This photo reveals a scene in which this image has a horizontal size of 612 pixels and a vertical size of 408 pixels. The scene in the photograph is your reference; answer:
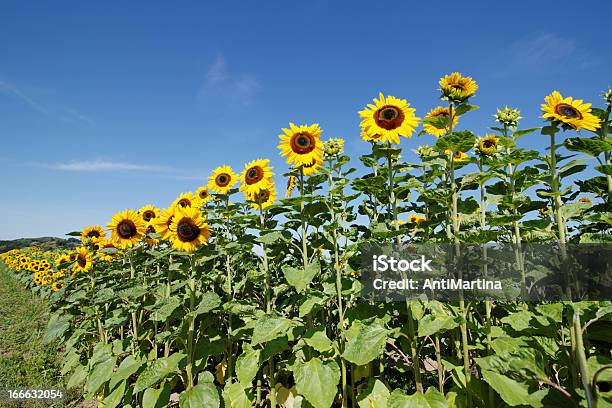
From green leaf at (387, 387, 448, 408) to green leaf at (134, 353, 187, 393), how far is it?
2.17 metres

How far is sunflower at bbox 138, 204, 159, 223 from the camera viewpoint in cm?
570

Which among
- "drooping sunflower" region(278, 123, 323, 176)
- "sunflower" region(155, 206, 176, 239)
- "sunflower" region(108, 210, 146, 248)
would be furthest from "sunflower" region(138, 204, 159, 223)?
"drooping sunflower" region(278, 123, 323, 176)

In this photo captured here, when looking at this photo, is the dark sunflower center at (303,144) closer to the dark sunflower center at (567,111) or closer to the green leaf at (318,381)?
the green leaf at (318,381)

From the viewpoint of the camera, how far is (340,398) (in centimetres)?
408

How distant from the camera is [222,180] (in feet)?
16.7

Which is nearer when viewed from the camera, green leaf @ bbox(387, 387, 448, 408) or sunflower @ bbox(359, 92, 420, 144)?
green leaf @ bbox(387, 387, 448, 408)

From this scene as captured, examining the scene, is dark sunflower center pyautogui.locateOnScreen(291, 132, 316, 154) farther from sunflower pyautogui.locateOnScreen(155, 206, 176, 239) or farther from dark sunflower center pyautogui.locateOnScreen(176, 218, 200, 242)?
sunflower pyautogui.locateOnScreen(155, 206, 176, 239)

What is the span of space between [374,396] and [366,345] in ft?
2.12

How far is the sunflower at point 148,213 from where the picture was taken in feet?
18.7

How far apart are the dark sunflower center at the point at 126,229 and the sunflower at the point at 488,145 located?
14.0 feet

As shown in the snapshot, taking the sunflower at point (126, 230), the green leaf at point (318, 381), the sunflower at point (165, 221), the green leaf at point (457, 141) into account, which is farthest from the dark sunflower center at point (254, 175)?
the green leaf at point (457, 141)

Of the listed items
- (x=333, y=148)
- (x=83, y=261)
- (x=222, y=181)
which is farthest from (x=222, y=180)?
(x=83, y=261)

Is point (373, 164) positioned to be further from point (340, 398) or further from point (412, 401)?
point (340, 398)

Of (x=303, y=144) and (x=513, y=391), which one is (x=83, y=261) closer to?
(x=303, y=144)
